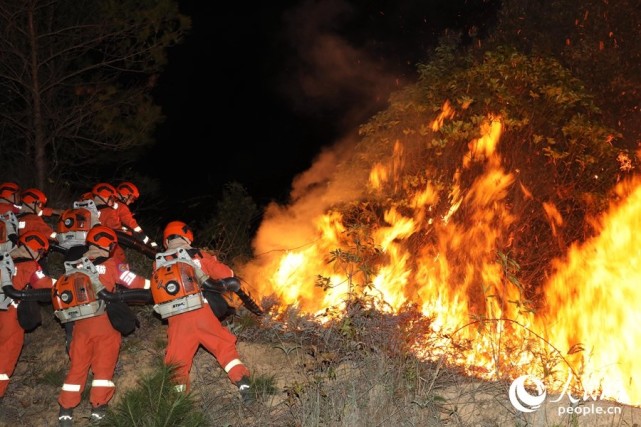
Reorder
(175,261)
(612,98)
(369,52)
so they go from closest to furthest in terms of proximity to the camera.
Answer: (175,261) → (612,98) → (369,52)

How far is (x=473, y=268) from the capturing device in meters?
9.67

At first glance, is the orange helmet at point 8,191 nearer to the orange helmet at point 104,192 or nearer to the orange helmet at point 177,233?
the orange helmet at point 104,192

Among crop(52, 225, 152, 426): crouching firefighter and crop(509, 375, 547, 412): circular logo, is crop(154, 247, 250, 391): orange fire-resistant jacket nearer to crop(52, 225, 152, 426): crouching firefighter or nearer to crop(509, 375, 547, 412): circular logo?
crop(52, 225, 152, 426): crouching firefighter

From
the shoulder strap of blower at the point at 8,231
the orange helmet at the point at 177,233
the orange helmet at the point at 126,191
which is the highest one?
the orange helmet at the point at 126,191

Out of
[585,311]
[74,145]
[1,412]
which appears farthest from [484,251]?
[74,145]

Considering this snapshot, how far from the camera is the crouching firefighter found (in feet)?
23.7

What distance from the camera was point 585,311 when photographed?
918 centimetres

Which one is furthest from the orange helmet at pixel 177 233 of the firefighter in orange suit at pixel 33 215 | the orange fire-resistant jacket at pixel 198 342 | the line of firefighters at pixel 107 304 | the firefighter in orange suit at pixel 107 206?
the firefighter in orange suit at pixel 107 206

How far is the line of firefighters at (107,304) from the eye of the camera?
281 inches

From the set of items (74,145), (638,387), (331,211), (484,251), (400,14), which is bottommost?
(638,387)

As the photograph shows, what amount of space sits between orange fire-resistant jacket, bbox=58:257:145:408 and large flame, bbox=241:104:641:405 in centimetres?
261

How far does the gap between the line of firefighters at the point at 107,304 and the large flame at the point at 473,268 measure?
6.05 ft

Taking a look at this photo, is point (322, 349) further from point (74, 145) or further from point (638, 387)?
point (74, 145)

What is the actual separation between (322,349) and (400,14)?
1061 cm
